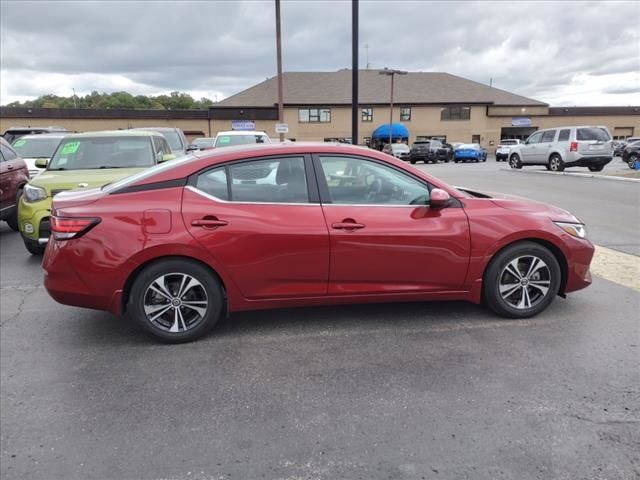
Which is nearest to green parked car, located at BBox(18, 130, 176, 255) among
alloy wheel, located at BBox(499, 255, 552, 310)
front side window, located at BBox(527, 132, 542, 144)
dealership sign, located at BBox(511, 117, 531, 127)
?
alloy wheel, located at BBox(499, 255, 552, 310)

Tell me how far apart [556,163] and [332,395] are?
63.7 feet

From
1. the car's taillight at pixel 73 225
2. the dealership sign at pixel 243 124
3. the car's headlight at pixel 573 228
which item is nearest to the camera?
the car's taillight at pixel 73 225

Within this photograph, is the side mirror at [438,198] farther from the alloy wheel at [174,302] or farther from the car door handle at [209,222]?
the alloy wheel at [174,302]

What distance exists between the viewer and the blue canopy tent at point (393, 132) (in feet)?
157

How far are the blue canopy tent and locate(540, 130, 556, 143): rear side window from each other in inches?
1097

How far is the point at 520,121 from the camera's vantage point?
5284 cm

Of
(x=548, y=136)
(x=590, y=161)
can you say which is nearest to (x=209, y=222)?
(x=590, y=161)

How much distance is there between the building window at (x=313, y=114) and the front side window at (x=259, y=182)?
45.6m

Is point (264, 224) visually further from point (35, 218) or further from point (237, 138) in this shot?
point (237, 138)

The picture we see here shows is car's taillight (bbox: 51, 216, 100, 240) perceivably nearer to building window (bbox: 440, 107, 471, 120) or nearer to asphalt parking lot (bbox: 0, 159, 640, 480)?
asphalt parking lot (bbox: 0, 159, 640, 480)

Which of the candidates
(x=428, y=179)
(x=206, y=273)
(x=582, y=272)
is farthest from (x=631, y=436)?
(x=206, y=273)

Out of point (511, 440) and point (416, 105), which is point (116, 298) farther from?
point (416, 105)

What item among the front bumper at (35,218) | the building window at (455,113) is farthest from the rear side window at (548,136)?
the building window at (455,113)

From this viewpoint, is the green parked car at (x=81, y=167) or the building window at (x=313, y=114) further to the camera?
the building window at (x=313, y=114)
